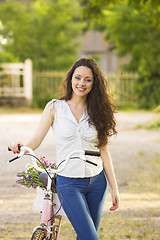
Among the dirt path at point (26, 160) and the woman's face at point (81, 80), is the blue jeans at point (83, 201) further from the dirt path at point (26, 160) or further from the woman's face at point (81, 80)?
the dirt path at point (26, 160)

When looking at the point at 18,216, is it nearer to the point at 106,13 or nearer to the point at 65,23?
the point at 106,13

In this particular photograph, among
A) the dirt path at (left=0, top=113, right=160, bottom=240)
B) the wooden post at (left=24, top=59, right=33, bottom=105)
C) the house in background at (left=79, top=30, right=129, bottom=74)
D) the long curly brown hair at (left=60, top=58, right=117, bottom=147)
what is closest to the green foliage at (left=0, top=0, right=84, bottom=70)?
the wooden post at (left=24, top=59, right=33, bottom=105)

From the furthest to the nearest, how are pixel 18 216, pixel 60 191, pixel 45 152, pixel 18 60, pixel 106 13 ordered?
Result: pixel 18 60
pixel 106 13
pixel 45 152
pixel 18 216
pixel 60 191

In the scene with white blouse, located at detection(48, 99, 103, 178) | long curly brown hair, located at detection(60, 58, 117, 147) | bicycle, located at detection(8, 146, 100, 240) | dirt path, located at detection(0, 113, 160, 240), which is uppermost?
long curly brown hair, located at detection(60, 58, 117, 147)

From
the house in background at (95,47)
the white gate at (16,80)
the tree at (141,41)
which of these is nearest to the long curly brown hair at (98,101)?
the white gate at (16,80)

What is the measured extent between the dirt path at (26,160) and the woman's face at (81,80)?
6.50 ft

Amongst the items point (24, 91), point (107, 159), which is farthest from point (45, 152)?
point (24, 91)

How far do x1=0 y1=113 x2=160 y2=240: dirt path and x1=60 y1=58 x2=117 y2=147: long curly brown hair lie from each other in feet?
6.04

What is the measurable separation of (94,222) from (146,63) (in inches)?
759

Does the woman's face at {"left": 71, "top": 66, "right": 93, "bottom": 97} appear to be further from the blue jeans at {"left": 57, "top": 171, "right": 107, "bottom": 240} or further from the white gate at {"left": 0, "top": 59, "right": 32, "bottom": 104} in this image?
the white gate at {"left": 0, "top": 59, "right": 32, "bottom": 104}

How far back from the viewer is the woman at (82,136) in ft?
10.2

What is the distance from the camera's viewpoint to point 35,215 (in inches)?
217

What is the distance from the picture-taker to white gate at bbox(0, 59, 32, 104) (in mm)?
21703

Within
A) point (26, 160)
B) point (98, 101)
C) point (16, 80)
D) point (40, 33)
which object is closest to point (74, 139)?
point (98, 101)
